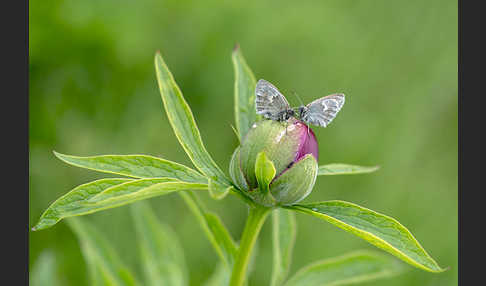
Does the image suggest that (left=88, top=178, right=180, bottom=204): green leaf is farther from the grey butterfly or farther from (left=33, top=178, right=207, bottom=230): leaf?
the grey butterfly

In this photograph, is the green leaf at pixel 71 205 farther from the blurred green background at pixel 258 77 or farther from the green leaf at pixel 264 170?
the blurred green background at pixel 258 77

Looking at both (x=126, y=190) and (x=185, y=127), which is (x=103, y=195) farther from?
(x=185, y=127)

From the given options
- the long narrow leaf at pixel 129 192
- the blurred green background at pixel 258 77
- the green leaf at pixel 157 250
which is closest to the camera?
the long narrow leaf at pixel 129 192

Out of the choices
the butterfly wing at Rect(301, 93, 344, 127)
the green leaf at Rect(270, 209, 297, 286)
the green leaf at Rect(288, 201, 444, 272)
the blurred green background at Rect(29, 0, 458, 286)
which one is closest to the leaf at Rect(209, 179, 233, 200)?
the green leaf at Rect(288, 201, 444, 272)

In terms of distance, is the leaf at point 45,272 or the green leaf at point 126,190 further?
the leaf at point 45,272

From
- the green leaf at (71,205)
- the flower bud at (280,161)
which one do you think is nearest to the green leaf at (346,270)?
the flower bud at (280,161)

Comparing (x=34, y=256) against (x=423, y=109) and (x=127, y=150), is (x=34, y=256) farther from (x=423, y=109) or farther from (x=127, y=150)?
(x=423, y=109)

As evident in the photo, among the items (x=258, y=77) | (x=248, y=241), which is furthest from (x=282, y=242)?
(x=258, y=77)
